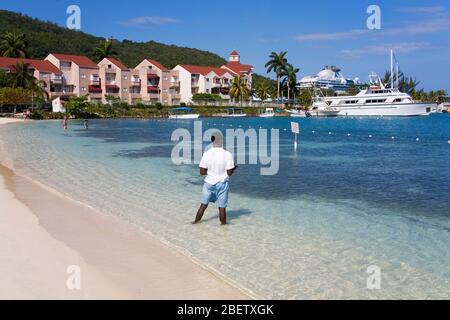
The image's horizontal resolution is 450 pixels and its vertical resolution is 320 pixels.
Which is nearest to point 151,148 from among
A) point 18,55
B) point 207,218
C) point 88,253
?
point 207,218

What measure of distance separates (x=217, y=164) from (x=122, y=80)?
336ft

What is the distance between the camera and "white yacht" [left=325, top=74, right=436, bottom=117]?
10901cm

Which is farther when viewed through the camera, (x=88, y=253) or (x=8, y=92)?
(x=8, y=92)

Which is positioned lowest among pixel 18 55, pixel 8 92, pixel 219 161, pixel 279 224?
pixel 279 224

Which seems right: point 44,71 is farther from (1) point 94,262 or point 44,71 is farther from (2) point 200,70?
(1) point 94,262

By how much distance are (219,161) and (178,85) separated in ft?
360

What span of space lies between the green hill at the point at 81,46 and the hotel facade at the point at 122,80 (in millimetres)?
14871

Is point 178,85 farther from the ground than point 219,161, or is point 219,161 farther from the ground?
point 178,85

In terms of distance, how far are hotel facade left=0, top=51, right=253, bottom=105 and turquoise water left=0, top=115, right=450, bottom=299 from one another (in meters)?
74.0

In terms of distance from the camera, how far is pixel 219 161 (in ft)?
34.7

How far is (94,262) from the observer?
28.0ft

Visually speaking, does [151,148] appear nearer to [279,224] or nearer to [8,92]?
[279,224]

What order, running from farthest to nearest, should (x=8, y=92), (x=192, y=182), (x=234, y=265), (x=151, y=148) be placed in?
(x=8, y=92) < (x=151, y=148) < (x=192, y=182) < (x=234, y=265)

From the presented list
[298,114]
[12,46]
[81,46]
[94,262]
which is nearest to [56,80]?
[12,46]
